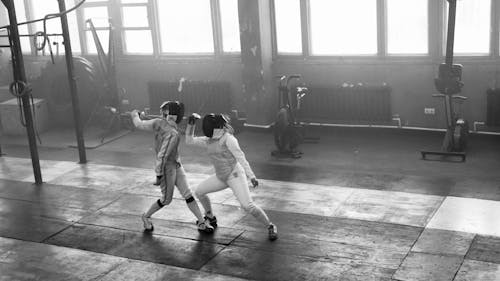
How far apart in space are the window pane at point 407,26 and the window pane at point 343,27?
30cm

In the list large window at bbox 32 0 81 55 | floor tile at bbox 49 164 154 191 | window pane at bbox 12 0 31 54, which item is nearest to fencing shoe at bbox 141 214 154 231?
floor tile at bbox 49 164 154 191

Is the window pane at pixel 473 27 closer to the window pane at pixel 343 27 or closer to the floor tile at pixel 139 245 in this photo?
the window pane at pixel 343 27

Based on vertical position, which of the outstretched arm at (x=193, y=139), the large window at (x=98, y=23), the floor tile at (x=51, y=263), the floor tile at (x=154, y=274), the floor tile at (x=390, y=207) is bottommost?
the floor tile at (x=154, y=274)

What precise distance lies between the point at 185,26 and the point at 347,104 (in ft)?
12.5

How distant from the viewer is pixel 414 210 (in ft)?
26.3

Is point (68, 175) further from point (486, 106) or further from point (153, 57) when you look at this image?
point (486, 106)

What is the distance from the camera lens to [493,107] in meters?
10.8

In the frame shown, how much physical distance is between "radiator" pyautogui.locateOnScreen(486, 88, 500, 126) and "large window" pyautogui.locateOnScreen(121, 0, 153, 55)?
6907 mm

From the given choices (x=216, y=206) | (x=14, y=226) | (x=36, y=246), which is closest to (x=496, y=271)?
(x=216, y=206)

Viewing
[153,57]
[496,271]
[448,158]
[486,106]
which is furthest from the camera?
[153,57]

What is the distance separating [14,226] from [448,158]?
643 centimetres

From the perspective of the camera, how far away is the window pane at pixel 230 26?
42.0 feet

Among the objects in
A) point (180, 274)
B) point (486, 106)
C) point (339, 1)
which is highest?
point (339, 1)

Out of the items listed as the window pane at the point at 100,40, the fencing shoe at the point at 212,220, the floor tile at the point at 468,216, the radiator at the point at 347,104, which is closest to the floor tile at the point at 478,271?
the floor tile at the point at 468,216
